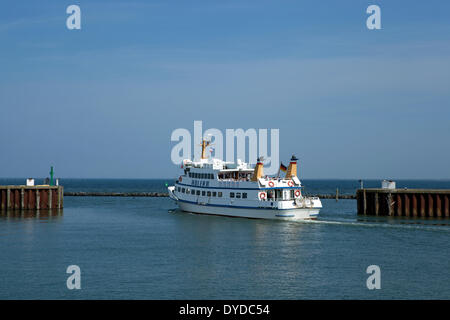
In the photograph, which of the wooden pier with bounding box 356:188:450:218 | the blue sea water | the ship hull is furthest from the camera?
the wooden pier with bounding box 356:188:450:218

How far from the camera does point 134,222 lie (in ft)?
235

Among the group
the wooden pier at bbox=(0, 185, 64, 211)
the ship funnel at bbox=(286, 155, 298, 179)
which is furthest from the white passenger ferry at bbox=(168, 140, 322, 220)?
the wooden pier at bbox=(0, 185, 64, 211)

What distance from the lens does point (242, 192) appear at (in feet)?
234

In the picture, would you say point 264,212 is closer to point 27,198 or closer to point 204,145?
point 204,145

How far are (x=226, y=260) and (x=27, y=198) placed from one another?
56.9 meters

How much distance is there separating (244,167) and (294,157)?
7915 mm

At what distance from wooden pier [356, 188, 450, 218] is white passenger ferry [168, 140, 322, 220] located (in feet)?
52.5

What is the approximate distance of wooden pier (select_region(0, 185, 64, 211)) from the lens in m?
87.4
